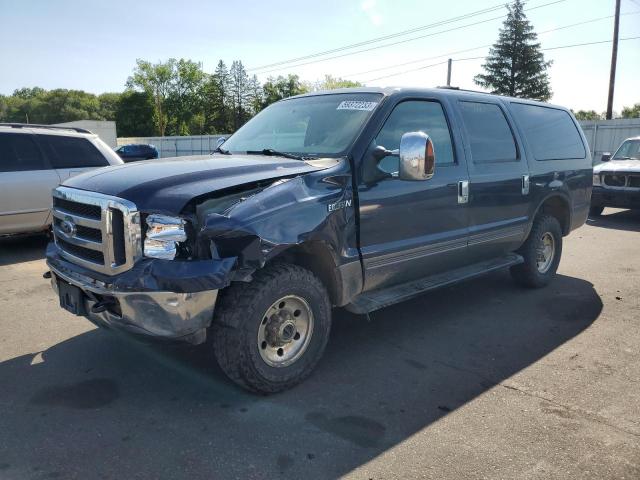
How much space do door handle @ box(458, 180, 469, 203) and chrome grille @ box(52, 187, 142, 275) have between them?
268 cm

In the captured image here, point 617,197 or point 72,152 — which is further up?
point 72,152

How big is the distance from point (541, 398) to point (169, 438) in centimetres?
230

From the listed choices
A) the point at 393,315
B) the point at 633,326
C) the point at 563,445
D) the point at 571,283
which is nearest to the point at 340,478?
the point at 563,445

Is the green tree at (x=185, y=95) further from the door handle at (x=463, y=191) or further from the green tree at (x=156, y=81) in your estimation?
the door handle at (x=463, y=191)

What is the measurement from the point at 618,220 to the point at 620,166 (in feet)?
3.86

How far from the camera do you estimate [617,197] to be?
1099 cm

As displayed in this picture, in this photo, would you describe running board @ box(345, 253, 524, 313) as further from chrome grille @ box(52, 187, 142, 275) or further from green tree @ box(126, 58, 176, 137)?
green tree @ box(126, 58, 176, 137)

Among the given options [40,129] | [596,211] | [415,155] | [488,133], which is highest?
[40,129]

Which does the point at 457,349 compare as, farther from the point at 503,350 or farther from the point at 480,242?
the point at 480,242

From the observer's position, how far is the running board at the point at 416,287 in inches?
154

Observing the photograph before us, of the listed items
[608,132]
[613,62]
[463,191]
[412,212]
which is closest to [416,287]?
[412,212]

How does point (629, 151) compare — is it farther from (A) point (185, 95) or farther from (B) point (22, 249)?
(A) point (185, 95)

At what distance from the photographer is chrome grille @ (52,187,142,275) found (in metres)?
3.03

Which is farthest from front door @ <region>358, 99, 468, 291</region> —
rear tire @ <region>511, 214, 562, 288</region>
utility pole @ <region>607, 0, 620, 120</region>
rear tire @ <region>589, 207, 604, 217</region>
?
utility pole @ <region>607, 0, 620, 120</region>
